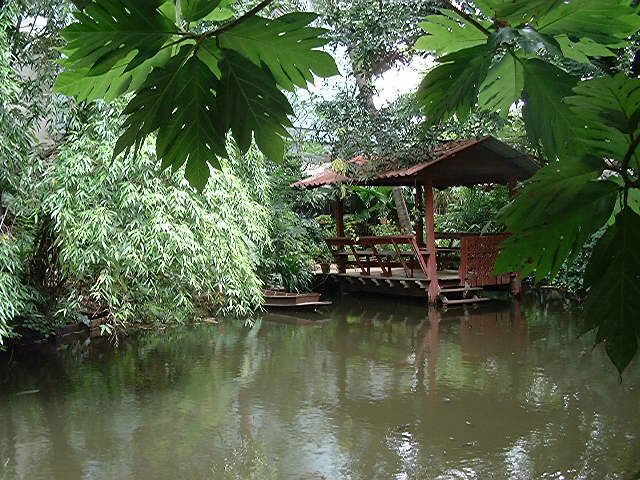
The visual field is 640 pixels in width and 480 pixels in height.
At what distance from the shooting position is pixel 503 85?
0.59m

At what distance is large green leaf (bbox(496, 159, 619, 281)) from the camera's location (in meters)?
0.41

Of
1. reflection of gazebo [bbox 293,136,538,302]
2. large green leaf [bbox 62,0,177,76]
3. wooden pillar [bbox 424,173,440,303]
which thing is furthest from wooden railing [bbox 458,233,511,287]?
large green leaf [bbox 62,0,177,76]

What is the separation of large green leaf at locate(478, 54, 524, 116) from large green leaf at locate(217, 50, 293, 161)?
0.64 feet

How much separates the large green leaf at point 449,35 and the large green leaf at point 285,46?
134 mm

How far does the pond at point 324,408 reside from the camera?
3.52 meters

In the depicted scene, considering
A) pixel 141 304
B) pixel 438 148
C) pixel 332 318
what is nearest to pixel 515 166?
pixel 438 148

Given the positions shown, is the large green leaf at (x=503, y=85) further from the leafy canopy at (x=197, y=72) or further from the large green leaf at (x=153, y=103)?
the large green leaf at (x=153, y=103)

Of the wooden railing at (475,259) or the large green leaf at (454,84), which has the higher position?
the large green leaf at (454,84)

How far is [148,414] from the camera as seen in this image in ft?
14.3

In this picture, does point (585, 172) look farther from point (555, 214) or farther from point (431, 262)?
point (431, 262)

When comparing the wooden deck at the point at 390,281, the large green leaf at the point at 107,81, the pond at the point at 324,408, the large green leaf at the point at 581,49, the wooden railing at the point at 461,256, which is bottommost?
the pond at the point at 324,408

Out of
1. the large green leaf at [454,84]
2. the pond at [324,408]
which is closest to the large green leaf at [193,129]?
the large green leaf at [454,84]

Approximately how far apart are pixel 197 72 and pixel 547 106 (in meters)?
0.28

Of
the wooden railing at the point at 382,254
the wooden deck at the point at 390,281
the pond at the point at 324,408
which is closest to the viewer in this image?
the pond at the point at 324,408
